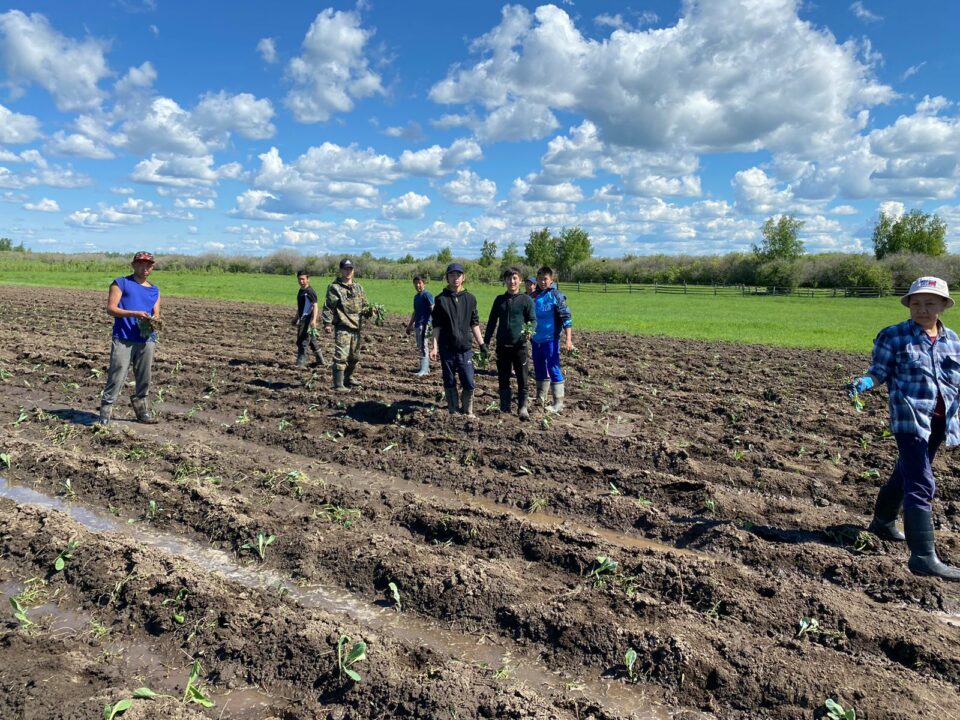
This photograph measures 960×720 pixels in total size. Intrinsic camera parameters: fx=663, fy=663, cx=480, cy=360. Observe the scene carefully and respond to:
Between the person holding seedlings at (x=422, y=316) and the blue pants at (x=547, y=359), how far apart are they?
2.37m

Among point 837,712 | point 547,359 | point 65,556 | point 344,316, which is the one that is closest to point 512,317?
point 547,359

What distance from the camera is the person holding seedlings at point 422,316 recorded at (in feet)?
37.0

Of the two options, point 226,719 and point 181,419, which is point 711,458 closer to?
point 226,719

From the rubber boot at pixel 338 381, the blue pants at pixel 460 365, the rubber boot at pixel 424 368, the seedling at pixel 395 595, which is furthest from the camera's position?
the rubber boot at pixel 424 368

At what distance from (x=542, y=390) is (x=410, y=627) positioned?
5.61 m

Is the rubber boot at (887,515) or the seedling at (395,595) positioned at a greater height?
the rubber boot at (887,515)

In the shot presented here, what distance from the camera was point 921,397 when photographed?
4.67 m

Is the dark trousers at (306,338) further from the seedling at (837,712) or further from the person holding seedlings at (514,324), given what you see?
the seedling at (837,712)

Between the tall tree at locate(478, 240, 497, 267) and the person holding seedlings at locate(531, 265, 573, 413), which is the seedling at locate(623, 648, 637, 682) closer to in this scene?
the person holding seedlings at locate(531, 265, 573, 413)

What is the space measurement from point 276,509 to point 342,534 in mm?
949

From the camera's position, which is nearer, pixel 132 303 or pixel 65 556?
pixel 65 556

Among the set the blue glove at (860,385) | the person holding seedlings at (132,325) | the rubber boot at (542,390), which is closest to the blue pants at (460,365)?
the rubber boot at (542,390)

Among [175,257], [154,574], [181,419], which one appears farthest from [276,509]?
[175,257]

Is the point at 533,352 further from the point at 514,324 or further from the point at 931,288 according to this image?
the point at 931,288
